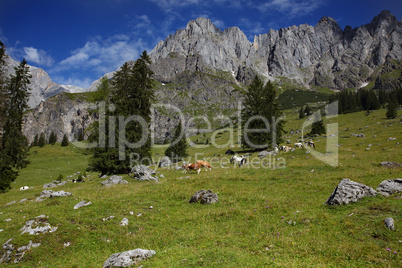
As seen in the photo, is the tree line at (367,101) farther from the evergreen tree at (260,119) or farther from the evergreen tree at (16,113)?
the evergreen tree at (16,113)

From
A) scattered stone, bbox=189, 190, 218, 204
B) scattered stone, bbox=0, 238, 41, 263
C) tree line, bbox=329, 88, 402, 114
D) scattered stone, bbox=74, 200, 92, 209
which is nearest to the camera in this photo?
scattered stone, bbox=0, 238, 41, 263

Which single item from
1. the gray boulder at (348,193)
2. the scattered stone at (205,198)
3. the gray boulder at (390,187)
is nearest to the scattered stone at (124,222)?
the scattered stone at (205,198)

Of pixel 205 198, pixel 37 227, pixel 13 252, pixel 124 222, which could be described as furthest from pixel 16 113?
pixel 205 198

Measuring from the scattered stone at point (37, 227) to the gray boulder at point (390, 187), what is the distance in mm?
18923

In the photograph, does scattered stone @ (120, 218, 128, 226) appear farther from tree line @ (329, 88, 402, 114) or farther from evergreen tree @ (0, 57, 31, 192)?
tree line @ (329, 88, 402, 114)

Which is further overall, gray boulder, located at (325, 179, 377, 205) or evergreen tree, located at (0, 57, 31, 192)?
evergreen tree, located at (0, 57, 31, 192)

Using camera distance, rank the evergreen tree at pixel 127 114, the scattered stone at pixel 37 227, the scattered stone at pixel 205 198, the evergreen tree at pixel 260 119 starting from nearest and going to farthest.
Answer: the scattered stone at pixel 37 227 → the scattered stone at pixel 205 198 → the evergreen tree at pixel 127 114 → the evergreen tree at pixel 260 119

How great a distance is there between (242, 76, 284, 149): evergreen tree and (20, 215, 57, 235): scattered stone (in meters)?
41.5

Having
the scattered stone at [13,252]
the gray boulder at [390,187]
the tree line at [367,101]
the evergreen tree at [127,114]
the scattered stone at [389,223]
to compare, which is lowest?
the scattered stone at [13,252]

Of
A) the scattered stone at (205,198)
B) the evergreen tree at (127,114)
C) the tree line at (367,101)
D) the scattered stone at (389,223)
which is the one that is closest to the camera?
the scattered stone at (389,223)

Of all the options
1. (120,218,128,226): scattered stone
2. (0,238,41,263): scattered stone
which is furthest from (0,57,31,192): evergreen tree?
(120,218,128,226): scattered stone

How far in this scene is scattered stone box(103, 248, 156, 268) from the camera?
330 inches

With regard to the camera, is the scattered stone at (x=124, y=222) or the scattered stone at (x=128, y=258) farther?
the scattered stone at (x=124, y=222)

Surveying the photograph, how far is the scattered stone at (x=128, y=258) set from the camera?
8.38 meters
